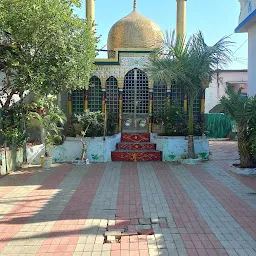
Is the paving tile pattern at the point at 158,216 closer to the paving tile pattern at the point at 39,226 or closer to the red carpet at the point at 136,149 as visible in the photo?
the paving tile pattern at the point at 39,226

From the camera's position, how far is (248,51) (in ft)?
35.6

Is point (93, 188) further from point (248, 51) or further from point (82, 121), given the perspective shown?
point (248, 51)

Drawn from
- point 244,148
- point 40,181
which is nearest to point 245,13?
point 244,148

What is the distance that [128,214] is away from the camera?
5328 mm

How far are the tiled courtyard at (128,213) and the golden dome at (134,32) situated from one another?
7643mm

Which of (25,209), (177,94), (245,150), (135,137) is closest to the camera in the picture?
(25,209)

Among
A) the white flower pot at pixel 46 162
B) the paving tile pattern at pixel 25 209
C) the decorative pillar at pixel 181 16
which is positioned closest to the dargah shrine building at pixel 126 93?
the decorative pillar at pixel 181 16

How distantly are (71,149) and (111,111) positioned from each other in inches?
110

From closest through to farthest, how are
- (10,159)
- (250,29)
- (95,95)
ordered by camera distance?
(10,159) < (250,29) < (95,95)

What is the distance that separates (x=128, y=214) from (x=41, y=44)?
4855mm

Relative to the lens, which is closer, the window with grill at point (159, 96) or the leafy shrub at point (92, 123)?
the leafy shrub at point (92, 123)

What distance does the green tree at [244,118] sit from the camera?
8.15 metres

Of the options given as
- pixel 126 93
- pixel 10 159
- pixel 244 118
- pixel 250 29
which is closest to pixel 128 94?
pixel 126 93

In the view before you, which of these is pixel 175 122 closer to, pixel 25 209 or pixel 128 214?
pixel 128 214
